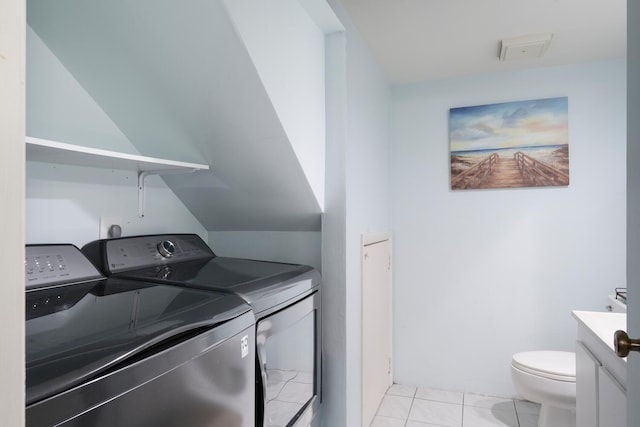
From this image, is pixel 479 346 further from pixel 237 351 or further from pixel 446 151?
pixel 237 351

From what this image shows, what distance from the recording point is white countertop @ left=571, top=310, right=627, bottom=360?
50.7 inches

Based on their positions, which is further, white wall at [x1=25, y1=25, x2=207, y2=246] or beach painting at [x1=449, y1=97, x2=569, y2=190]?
beach painting at [x1=449, y1=97, x2=569, y2=190]

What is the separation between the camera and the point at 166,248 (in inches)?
66.3

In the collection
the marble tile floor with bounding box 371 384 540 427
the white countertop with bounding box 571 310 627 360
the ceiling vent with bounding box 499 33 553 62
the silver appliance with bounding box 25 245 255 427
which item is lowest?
the marble tile floor with bounding box 371 384 540 427

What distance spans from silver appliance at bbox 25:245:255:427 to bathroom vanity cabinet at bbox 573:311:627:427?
1.08m

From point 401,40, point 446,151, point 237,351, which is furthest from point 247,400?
point 446,151

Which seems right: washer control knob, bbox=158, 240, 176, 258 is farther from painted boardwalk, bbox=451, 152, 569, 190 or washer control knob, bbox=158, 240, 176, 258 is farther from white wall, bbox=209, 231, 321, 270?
painted boardwalk, bbox=451, 152, 569, 190

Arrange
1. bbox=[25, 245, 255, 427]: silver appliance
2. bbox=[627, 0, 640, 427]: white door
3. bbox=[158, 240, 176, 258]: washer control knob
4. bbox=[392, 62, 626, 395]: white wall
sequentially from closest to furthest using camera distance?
bbox=[25, 245, 255, 427]: silver appliance, bbox=[627, 0, 640, 427]: white door, bbox=[158, 240, 176, 258]: washer control knob, bbox=[392, 62, 626, 395]: white wall

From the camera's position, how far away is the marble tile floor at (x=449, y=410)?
96.0 inches

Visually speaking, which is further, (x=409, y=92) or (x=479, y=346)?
(x=409, y=92)

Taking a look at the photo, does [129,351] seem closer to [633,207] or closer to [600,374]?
[633,207]

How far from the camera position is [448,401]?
2732mm

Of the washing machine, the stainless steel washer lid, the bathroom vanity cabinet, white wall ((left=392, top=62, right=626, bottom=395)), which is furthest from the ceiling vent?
the stainless steel washer lid

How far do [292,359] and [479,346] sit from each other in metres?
1.91
